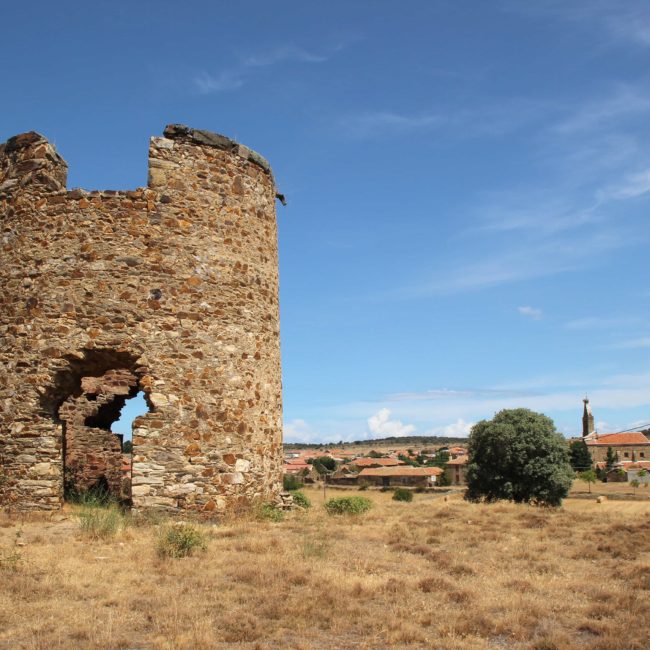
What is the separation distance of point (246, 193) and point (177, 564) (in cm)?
713

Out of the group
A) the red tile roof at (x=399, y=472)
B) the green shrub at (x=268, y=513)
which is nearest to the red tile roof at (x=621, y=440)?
the red tile roof at (x=399, y=472)

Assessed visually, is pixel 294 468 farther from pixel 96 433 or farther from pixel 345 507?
pixel 345 507

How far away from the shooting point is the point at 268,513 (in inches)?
461

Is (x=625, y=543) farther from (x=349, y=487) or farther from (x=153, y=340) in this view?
(x=349, y=487)

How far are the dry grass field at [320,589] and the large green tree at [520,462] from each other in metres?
25.7

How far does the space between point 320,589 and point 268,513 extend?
16.5 ft

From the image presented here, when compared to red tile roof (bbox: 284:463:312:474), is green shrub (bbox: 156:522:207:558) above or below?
above

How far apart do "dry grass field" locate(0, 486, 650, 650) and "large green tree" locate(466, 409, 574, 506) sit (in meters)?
25.7

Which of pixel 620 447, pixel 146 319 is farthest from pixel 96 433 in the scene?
pixel 620 447

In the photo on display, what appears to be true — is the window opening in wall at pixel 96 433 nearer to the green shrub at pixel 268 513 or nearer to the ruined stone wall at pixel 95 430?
the ruined stone wall at pixel 95 430

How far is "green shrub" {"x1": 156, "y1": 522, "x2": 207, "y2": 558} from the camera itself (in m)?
8.13

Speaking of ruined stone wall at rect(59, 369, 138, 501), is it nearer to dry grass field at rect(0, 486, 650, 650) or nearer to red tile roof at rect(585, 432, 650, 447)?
dry grass field at rect(0, 486, 650, 650)

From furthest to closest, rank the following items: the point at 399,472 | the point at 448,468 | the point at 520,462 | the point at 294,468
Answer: the point at 294,468, the point at 448,468, the point at 399,472, the point at 520,462

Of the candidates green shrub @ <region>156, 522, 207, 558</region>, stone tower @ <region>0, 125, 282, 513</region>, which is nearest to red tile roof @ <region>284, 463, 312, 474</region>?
stone tower @ <region>0, 125, 282, 513</region>
